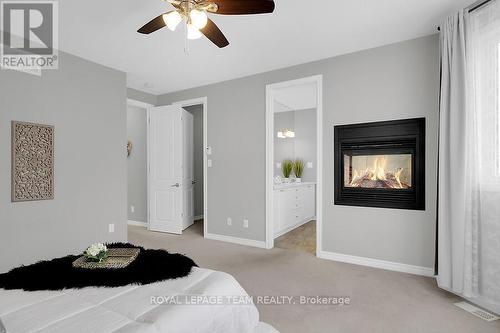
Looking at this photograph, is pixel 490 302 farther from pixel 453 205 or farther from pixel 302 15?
pixel 302 15

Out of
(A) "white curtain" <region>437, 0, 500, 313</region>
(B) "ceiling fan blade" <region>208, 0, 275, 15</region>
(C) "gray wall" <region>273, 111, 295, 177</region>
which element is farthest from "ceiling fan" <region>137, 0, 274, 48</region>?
(C) "gray wall" <region>273, 111, 295, 177</region>

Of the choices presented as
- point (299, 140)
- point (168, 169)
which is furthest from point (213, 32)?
point (299, 140)

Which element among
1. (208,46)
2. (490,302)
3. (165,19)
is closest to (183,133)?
(208,46)

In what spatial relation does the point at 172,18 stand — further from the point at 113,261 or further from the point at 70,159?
the point at 70,159

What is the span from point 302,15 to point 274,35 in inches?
17.7

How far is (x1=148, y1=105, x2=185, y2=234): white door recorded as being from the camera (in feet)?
16.2

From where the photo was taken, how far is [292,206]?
200 inches

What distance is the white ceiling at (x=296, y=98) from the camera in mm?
4953

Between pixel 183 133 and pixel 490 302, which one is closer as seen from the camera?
→ pixel 490 302

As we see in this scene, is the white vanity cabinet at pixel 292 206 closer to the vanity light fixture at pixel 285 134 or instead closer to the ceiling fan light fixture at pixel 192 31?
the vanity light fixture at pixel 285 134

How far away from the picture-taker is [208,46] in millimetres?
3207

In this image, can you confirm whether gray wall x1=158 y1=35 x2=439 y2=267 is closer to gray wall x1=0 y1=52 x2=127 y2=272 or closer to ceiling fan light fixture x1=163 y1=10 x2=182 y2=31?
gray wall x1=0 y1=52 x2=127 y2=272

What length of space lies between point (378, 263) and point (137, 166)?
4.81 meters

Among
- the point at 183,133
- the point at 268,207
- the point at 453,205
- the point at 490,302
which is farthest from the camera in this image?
the point at 183,133
